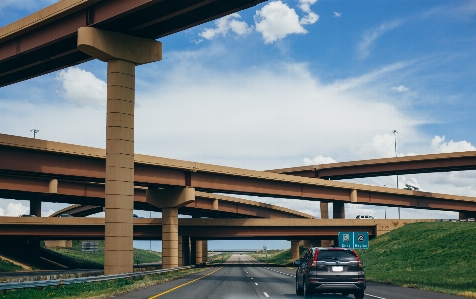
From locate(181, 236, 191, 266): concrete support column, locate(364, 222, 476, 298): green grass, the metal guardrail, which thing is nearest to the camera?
the metal guardrail

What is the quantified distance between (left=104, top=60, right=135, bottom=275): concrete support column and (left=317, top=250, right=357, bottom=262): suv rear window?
1925cm

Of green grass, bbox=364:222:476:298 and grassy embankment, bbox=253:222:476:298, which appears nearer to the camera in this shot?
grassy embankment, bbox=253:222:476:298

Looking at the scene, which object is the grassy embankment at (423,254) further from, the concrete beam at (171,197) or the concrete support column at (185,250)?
the concrete support column at (185,250)

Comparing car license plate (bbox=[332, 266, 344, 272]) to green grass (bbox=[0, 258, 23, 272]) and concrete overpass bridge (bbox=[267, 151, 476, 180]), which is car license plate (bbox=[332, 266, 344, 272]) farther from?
concrete overpass bridge (bbox=[267, 151, 476, 180])

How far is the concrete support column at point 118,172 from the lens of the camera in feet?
116

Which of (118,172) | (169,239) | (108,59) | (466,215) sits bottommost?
(169,239)

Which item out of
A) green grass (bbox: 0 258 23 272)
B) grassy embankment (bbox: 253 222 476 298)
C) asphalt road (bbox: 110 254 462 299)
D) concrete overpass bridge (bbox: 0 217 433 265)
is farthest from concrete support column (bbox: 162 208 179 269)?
green grass (bbox: 0 258 23 272)

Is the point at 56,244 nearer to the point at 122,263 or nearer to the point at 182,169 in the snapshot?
the point at 182,169

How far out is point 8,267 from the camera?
75875 millimetres

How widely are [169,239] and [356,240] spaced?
87.5 ft

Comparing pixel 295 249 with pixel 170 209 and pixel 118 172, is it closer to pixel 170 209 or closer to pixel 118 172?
pixel 170 209

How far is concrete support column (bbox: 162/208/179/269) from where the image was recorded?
5778 cm

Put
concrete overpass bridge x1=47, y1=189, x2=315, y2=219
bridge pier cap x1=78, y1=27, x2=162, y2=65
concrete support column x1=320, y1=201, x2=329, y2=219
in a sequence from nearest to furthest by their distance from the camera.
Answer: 1. bridge pier cap x1=78, y1=27, x2=162, y2=65
2. concrete overpass bridge x1=47, y1=189, x2=315, y2=219
3. concrete support column x1=320, y1=201, x2=329, y2=219

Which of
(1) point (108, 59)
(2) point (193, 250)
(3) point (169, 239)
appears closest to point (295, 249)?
(2) point (193, 250)
